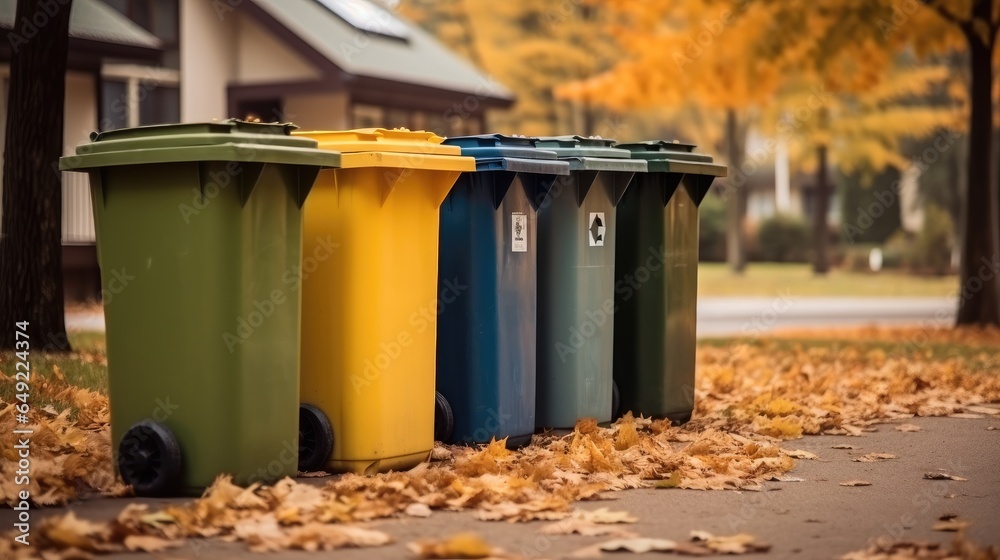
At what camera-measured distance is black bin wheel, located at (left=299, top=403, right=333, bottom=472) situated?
571 cm

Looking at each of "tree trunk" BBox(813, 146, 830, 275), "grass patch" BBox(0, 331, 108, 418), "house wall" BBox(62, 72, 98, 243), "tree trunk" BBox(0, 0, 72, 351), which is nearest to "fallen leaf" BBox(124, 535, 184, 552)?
"grass patch" BBox(0, 331, 108, 418)

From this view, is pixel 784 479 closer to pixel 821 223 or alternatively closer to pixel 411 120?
pixel 411 120

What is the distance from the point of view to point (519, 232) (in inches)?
259

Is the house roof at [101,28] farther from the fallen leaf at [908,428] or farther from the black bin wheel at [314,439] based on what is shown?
the fallen leaf at [908,428]

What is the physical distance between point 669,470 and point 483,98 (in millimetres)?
18331

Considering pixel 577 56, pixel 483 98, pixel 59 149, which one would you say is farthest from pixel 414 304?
pixel 577 56

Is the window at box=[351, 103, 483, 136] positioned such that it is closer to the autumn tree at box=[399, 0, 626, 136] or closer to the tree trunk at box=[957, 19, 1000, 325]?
the autumn tree at box=[399, 0, 626, 136]

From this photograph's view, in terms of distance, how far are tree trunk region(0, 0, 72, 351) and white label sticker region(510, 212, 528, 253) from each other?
384 centimetres

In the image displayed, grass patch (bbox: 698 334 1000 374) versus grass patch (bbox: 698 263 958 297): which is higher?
grass patch (bbox: 698 263 958 297)

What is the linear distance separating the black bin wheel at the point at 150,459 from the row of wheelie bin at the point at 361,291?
0.01 m

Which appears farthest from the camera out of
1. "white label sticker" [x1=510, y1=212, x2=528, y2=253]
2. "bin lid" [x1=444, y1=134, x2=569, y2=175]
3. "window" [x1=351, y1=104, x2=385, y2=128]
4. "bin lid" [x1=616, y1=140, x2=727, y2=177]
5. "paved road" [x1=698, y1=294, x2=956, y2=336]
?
"window" [x1=351, y1=104, x2=385, y2=128]

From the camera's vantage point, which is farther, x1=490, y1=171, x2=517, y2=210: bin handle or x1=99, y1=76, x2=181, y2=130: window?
x1=99, y1=76, x2=181, y2=130: window

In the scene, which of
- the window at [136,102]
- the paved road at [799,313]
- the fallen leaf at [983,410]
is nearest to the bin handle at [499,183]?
the fallen leaf at [983,410]

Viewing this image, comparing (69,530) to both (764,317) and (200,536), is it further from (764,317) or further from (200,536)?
(764,317)
